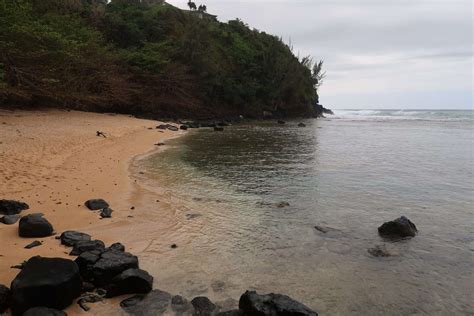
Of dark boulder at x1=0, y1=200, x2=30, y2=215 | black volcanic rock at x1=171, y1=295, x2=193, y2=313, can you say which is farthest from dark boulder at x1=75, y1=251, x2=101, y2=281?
dark boulder at x1=0, y1=200, x2=30, y2=215

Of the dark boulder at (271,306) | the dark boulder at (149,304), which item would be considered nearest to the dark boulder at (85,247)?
the dark boulder at (149,304)

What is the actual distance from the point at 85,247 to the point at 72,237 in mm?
588

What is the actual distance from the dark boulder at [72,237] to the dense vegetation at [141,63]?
545 inches

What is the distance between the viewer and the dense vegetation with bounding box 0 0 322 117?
22.5 m

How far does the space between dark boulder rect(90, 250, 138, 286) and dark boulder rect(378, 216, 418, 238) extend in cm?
521

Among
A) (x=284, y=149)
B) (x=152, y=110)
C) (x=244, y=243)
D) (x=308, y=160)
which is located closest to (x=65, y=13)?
(x=152, y=110)

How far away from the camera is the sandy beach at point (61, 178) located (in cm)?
671

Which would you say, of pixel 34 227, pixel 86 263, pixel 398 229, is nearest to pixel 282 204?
pixel 398 229

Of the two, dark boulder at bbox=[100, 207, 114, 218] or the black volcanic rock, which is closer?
the black volcanic rock

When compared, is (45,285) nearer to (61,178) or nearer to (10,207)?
(10,207)

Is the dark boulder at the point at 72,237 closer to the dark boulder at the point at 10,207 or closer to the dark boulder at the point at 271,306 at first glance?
the dark boulder at the point at 10,207

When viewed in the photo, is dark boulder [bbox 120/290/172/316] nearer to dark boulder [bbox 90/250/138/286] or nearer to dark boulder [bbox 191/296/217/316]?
dark boulder [bbox 191/296/217/316]

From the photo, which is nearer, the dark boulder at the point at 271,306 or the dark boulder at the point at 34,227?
the dark boulder at the point at 271,306

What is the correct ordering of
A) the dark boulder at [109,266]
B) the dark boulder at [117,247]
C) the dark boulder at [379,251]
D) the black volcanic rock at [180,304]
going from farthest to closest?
the dark boulder at [379,251]
the dark boulder at [117,247]
the dark boulder at [109,266]
the black volcanic rock at [180,304]
